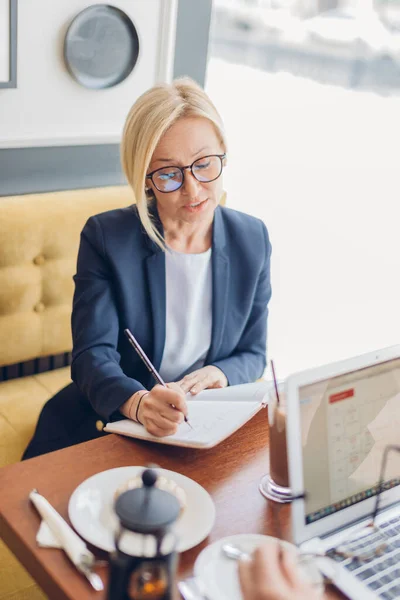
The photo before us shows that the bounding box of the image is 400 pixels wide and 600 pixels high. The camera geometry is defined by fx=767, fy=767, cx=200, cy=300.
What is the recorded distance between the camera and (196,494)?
1172 millimetres

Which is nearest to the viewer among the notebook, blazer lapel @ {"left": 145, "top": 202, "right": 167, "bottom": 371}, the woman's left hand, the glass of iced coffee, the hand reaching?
the hand reaching

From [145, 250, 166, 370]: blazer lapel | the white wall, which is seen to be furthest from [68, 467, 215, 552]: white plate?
the white wall

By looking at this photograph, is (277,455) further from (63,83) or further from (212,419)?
(63,83)

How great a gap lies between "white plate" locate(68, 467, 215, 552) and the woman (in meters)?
0.31

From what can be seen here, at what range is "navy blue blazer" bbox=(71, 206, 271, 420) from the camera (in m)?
1.60

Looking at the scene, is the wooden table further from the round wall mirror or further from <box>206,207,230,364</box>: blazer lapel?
the round wall mirror

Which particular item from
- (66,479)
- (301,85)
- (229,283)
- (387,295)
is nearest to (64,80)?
(301,85)

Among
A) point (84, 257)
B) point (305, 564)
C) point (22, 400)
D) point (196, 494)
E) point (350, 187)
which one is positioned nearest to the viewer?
point (305, 564)

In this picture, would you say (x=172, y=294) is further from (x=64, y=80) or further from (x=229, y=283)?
(x=64, y=80)

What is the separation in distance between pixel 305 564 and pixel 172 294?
2.81ft

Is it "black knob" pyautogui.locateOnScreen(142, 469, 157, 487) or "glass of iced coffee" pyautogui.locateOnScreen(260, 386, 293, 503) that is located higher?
"black knob" pyautogui.locateOnScreen(142, 469, 157, 487)

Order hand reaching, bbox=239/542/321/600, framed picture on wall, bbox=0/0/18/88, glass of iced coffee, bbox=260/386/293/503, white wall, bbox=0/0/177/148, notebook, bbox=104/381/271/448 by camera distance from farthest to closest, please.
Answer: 1. white wall, bbox=0/0/177/148
2. framed picture on wall, bbox=0/0/18/88
3. notebook, bbox=104/381/271/448
4. glass of iced coffee, bbox=260/386/293/503
5. hand reaching, bbox=239/542/321/600

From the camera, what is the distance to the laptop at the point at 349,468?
1.02m

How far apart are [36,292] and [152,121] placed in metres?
0.73
